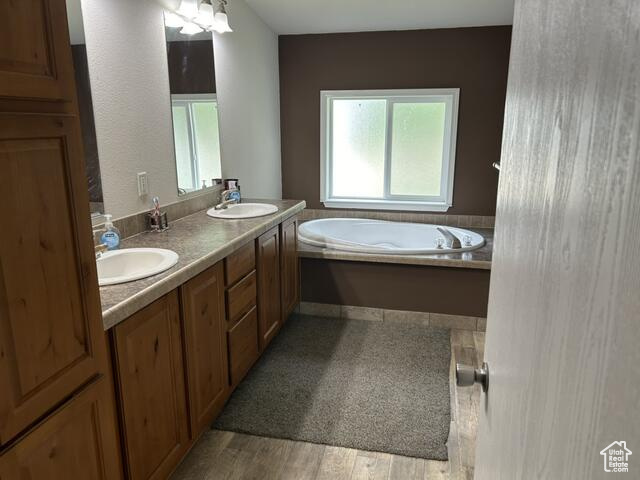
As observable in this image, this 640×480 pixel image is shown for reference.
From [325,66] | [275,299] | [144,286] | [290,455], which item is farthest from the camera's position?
[325,66]

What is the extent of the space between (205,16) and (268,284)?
1.64 metres

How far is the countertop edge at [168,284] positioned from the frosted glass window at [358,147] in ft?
7.14

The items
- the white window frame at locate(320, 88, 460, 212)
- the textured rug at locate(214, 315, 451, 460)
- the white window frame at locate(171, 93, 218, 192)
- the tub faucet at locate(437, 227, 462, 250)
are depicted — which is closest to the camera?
the textured rug at locate(214, 315, 451, 460)

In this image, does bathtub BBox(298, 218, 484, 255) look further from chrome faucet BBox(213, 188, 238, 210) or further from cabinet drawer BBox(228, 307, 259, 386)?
cabinet drawer BBox(228, 307, 259, 386)

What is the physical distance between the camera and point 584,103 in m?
0.42

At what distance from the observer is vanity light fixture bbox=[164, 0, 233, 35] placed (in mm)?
2609

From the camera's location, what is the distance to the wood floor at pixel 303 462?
6.43 ft

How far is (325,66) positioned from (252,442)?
337 cm

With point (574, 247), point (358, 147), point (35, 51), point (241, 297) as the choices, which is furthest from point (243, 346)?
point (358, 147)

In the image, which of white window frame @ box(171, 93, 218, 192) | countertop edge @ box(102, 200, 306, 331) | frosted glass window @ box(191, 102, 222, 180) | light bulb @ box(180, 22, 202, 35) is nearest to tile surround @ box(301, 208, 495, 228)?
frosted glass window @ box(191, 102, 222, 180)

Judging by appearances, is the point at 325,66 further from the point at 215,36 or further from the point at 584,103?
the point at 584,103

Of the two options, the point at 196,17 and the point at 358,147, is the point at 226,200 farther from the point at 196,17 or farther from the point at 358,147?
the point at 358,147

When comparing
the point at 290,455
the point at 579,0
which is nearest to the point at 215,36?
the point at 290,455

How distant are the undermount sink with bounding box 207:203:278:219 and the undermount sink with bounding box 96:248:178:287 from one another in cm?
86
